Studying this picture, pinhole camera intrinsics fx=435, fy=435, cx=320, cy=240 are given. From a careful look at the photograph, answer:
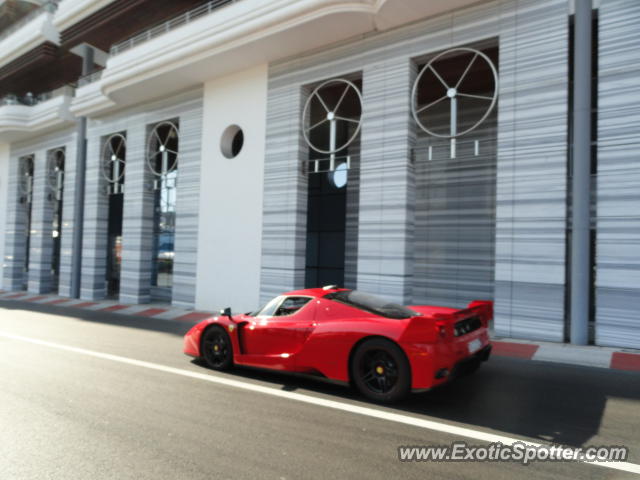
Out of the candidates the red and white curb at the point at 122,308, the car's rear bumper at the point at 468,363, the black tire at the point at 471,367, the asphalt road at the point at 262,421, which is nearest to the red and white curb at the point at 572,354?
the asphalt road at the point at 262,421

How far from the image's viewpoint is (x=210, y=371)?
5.86 meters

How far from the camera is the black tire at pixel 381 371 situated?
14.3 feet

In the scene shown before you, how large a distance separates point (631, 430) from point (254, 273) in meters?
9.59

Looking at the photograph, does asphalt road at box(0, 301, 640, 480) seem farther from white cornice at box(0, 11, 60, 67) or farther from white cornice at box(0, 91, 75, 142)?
white cornice at box(0, 11, 60, 67)

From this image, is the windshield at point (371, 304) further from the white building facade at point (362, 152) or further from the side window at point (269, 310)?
the white building facade at point (362, 152)

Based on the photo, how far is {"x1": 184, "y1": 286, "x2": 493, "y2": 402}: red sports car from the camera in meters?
4.33

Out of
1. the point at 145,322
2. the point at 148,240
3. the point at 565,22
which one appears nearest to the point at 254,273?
the point at 145,322

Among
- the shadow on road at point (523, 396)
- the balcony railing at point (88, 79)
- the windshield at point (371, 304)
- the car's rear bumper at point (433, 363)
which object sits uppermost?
the balcony railing at point (88, 79)

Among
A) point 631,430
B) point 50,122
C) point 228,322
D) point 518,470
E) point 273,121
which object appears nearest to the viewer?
point 518,470

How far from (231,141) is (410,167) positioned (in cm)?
618

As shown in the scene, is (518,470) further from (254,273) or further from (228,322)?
(254,273)

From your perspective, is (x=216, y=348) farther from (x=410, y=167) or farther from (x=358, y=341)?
(x=410, y=167)

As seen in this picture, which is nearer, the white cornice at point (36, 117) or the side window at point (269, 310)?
the side window at point (269, 310)

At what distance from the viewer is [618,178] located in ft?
25.4
